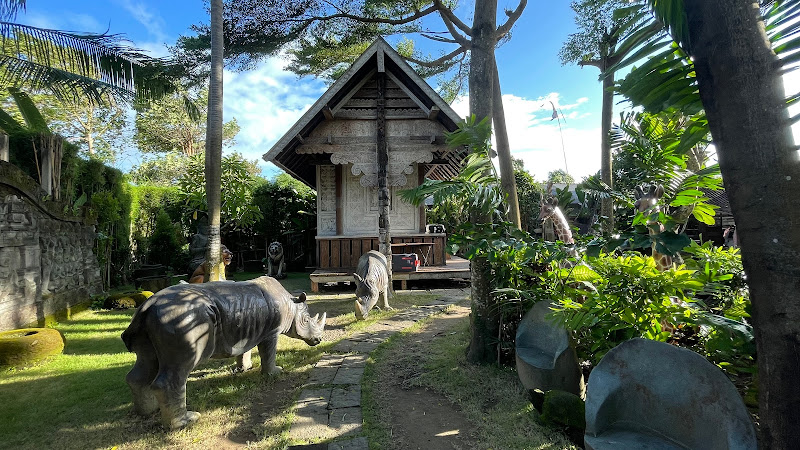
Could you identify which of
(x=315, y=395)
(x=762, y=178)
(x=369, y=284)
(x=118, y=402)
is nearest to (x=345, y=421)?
(x=315, y=395)

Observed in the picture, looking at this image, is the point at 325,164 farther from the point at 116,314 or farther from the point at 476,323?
the point at 476,323

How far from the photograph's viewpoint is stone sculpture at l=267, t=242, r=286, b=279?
39.9 ft

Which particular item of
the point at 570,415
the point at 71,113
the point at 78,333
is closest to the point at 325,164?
the point at 78,333

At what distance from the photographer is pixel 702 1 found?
144 cm

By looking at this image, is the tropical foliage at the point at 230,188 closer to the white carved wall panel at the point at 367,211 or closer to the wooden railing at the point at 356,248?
the wooden railing at the point at 356,248

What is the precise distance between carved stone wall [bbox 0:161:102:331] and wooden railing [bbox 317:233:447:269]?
5.19 m

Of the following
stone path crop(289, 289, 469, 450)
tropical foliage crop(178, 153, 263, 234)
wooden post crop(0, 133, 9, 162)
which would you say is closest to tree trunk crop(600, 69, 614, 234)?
stone path crop(289, 289, 469, 450)

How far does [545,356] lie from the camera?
11.5 ft

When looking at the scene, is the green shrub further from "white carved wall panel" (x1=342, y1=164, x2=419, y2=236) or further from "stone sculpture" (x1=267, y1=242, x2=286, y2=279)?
"stone sculpture" (x1=267, y1=242, x2=286, y2=279)

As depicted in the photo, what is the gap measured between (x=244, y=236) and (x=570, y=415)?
1412cm

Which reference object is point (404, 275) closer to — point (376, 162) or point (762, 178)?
point (376, 162)

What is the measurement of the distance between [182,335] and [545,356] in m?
3.19

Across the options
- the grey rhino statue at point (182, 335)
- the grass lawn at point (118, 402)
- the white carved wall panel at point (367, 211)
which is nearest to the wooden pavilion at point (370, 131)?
the white carved wall panel at point (367, 211)

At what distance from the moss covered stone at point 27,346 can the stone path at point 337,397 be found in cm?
363
